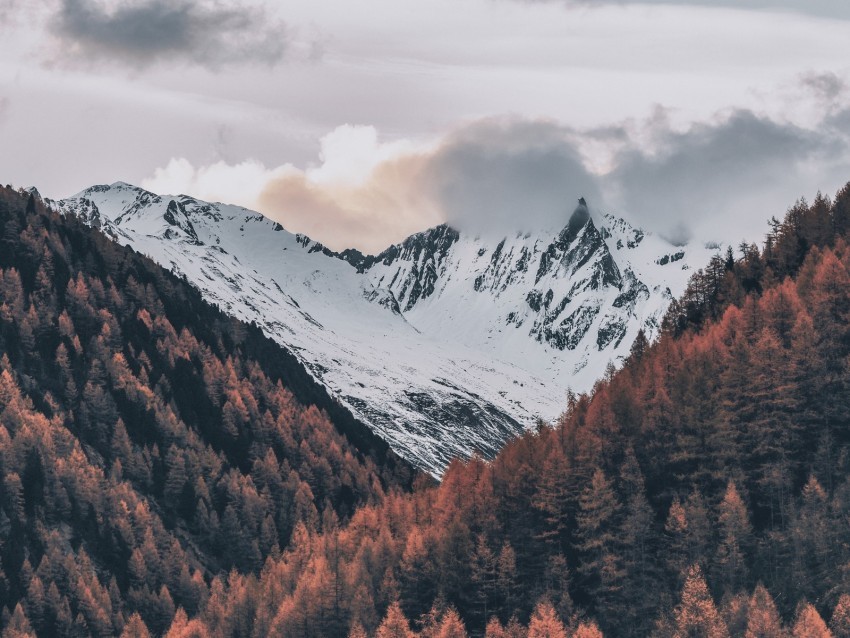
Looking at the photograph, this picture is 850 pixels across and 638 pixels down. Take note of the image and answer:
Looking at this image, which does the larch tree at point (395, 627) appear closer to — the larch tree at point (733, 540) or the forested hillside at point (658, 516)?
the forested hillside at point (658, 516)

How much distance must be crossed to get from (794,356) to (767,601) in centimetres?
3507

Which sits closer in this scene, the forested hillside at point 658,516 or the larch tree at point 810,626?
the larch tree at point 810,626

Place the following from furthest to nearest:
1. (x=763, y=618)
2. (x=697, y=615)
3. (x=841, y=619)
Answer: (x=697, y=615), (x=763, y=618), (x=841, y=619)

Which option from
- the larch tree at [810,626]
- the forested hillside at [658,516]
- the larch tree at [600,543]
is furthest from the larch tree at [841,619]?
the larch tree at [600,543]

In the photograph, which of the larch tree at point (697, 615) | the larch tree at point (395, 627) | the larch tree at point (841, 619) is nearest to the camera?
the larch tree at point (841, 619)

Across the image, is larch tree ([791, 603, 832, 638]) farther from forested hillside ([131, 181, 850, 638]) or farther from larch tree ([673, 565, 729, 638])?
larch tree ([673, 565, 729, 638])

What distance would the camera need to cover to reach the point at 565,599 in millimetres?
153125

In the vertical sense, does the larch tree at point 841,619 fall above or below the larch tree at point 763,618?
above

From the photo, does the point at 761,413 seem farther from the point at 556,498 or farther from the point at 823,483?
the point at 556,498

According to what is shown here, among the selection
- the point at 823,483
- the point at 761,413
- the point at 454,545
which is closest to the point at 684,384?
the point at 761,413

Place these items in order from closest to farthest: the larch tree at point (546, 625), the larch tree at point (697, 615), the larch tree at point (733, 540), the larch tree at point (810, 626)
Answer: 1. the larch tree at point (810, 626)
2. the larch tree at point (697, 615)
3. the larch tree at point (546, 625)
4. the larch tree at point (733, 540)

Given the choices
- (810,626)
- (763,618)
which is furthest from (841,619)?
(763,618)

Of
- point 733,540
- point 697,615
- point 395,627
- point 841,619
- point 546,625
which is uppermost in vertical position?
point 733,540

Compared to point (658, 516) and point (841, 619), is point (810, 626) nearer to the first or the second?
point (841, 619)
